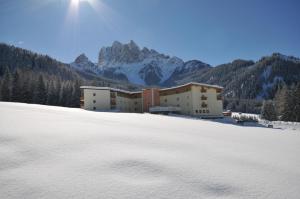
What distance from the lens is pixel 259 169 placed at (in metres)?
5.08

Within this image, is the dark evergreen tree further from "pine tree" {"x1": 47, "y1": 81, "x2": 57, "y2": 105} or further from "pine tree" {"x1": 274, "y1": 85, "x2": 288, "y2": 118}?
"pine tree" {"x1": 274, "y1": 85, "x2": 288, "y2": 118}

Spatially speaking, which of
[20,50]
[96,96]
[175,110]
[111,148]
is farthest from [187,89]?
[20,50]

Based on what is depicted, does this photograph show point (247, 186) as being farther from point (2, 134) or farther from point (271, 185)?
point (2, 134)

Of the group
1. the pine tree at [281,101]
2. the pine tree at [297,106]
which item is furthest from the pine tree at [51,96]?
the pine tree at [297,106]

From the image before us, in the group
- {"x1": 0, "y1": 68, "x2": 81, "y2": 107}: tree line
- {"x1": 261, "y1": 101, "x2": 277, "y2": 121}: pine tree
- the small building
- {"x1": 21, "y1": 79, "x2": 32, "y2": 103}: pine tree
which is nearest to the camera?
the small building

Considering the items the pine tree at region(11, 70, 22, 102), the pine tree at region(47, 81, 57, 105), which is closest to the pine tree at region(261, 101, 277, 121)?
the pine tree at region(47, 81, 57, 105)

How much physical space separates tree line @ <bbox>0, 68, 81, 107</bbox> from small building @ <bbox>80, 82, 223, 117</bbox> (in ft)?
55.5

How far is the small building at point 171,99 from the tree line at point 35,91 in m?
16.9

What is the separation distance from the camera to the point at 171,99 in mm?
60000

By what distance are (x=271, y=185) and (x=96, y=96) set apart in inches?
1996

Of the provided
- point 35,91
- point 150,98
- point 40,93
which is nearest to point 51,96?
point 40,93

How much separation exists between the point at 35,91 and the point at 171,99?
41.9 m

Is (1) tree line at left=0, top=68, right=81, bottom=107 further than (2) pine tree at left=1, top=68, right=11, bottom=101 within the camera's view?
Yes

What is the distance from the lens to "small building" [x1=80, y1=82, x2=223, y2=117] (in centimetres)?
5225
